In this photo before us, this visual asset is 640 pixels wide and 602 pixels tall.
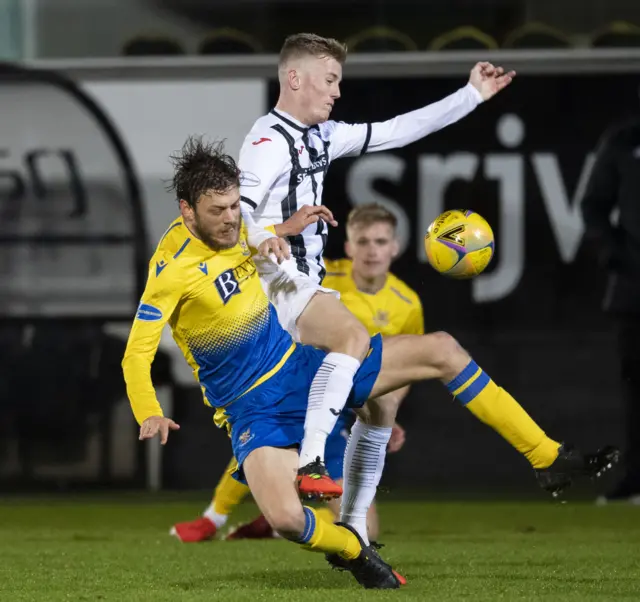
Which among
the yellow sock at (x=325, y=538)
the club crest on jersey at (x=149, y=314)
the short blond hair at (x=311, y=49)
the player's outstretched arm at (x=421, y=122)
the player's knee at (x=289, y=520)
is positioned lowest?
the yellow sock at (x=325, y=538)

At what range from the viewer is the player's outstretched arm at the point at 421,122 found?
5.66 meters

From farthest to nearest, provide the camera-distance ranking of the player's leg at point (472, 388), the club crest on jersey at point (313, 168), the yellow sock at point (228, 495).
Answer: the yellow sock at point (228, 495), the club crest on jersey at point (313, 168), the player's leg at point (472, 388)

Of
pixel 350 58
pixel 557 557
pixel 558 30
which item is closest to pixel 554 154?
pixel 558 30

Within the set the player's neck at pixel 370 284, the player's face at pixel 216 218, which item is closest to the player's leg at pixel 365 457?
the player's face at pixel 216 218

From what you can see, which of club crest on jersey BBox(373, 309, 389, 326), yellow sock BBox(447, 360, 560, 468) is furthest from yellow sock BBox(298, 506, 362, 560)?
club crest on jersey BBox(373, 309, 389, 326)

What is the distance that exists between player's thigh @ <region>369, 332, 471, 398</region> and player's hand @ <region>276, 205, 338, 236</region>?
52cm

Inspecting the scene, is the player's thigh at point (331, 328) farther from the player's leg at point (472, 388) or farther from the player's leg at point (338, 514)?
the player's leg at point (338, 514)

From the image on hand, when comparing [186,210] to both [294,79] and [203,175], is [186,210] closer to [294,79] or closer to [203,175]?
[203,175]

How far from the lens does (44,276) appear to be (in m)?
9.85

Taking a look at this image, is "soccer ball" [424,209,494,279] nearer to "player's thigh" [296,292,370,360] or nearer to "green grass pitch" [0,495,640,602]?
"player's thigh" [296,292,370,360]

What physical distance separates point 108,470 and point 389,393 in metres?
4.82

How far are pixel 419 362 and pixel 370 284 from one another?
2195mm

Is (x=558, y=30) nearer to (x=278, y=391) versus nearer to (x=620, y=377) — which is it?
(x=620, y=377)

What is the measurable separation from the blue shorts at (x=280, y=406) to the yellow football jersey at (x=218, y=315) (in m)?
0.05
